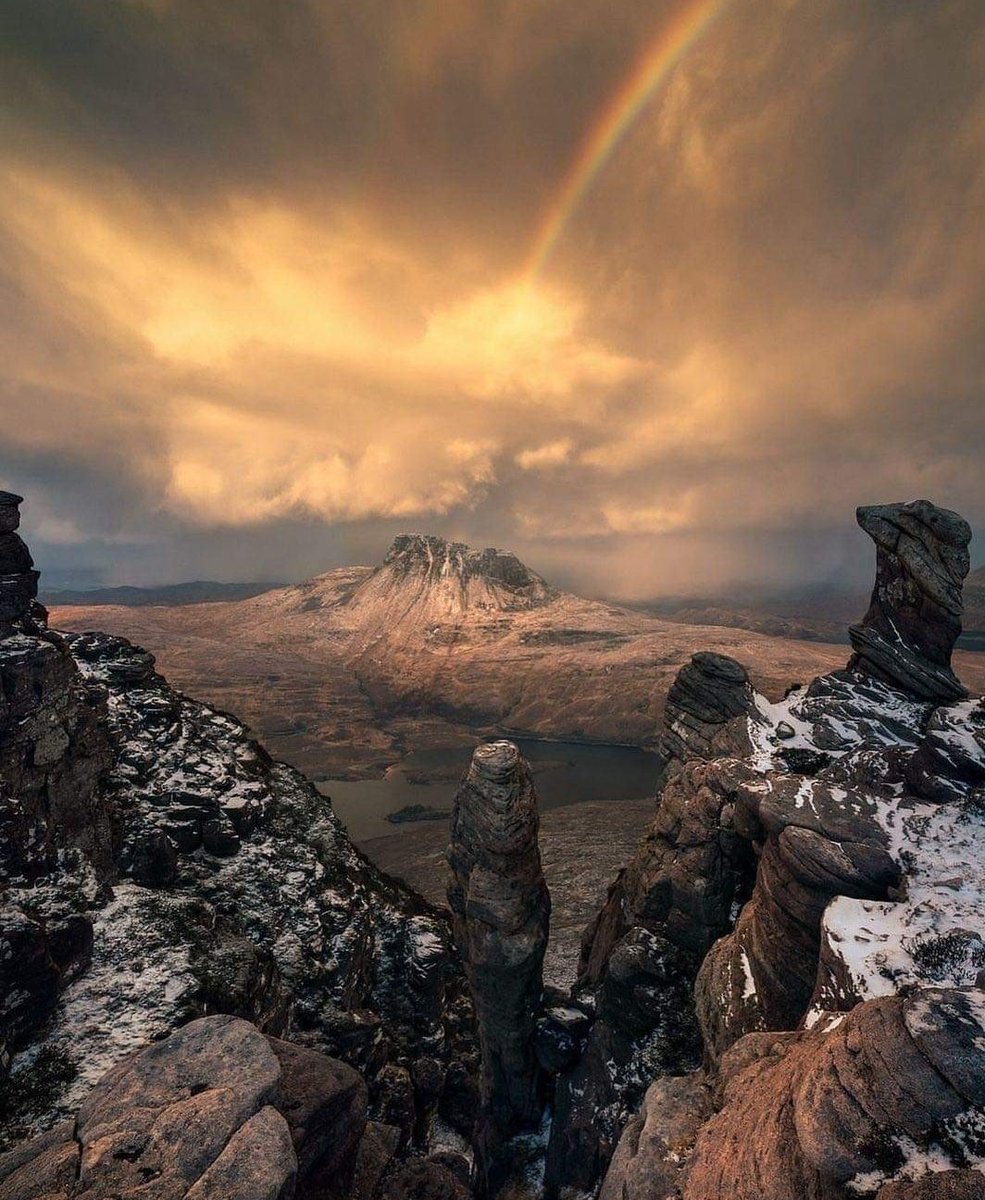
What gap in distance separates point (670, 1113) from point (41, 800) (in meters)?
32.2

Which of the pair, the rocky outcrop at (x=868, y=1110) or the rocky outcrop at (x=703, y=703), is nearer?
the rocky outcrop at (x=868, y=1110)

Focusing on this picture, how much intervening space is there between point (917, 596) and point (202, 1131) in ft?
159

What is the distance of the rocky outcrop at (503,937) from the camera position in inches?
1529

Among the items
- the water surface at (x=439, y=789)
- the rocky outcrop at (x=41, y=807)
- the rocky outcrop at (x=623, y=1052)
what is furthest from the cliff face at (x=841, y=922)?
the water surface at (x=439, y=789)

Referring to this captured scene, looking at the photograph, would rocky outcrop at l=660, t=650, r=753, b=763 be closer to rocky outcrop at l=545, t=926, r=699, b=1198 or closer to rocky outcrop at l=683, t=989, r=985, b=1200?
rocky outcrop at l=545, t=926, r=699, b=1198

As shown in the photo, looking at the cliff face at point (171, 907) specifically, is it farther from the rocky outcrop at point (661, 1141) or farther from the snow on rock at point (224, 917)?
the rocky outcrop at point (661, 1141)

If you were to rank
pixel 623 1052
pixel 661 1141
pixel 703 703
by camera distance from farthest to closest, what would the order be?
pixel 703 703 → pixel 623 1052 → pixel 661 1141

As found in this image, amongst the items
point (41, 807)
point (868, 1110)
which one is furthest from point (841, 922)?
point (41, 807)

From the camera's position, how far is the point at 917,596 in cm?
3878

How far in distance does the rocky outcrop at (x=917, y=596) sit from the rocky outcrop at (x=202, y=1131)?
1688 inches

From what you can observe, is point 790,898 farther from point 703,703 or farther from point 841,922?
point 703,703

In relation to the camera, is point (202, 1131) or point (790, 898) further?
point (790, 898)

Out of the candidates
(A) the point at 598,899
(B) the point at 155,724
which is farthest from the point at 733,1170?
(A) the point at 598,899

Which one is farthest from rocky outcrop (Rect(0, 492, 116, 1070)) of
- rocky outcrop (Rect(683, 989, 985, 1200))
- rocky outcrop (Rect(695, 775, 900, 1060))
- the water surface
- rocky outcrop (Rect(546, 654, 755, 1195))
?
the water surface
